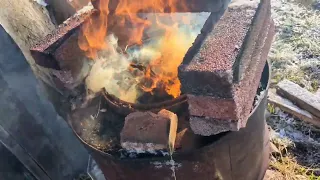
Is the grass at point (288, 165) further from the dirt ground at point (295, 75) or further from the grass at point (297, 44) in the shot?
the grass at point (297, 44)

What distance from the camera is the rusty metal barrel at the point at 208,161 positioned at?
2400 mm

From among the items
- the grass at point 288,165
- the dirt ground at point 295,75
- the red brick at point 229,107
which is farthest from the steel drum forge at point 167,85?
the dirt ground at point 295,75

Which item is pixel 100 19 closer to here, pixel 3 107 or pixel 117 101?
pixel 117 101

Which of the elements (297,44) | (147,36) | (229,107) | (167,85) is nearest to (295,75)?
(297,44)

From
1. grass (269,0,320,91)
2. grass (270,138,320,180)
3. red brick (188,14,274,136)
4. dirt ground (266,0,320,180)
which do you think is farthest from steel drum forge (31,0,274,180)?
grass (269,0,320,91)

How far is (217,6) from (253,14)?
309 millimetres

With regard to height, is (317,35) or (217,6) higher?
(217,6)

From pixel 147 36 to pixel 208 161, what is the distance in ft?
4.53

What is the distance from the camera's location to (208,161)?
246 cm

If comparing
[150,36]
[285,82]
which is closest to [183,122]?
[150,36]

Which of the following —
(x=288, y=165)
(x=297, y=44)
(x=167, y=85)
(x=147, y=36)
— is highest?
(x=147, y=36)

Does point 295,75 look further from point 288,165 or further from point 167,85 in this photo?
point 167,85

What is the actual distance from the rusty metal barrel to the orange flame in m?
0.57

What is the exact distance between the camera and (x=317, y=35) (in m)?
4.81
